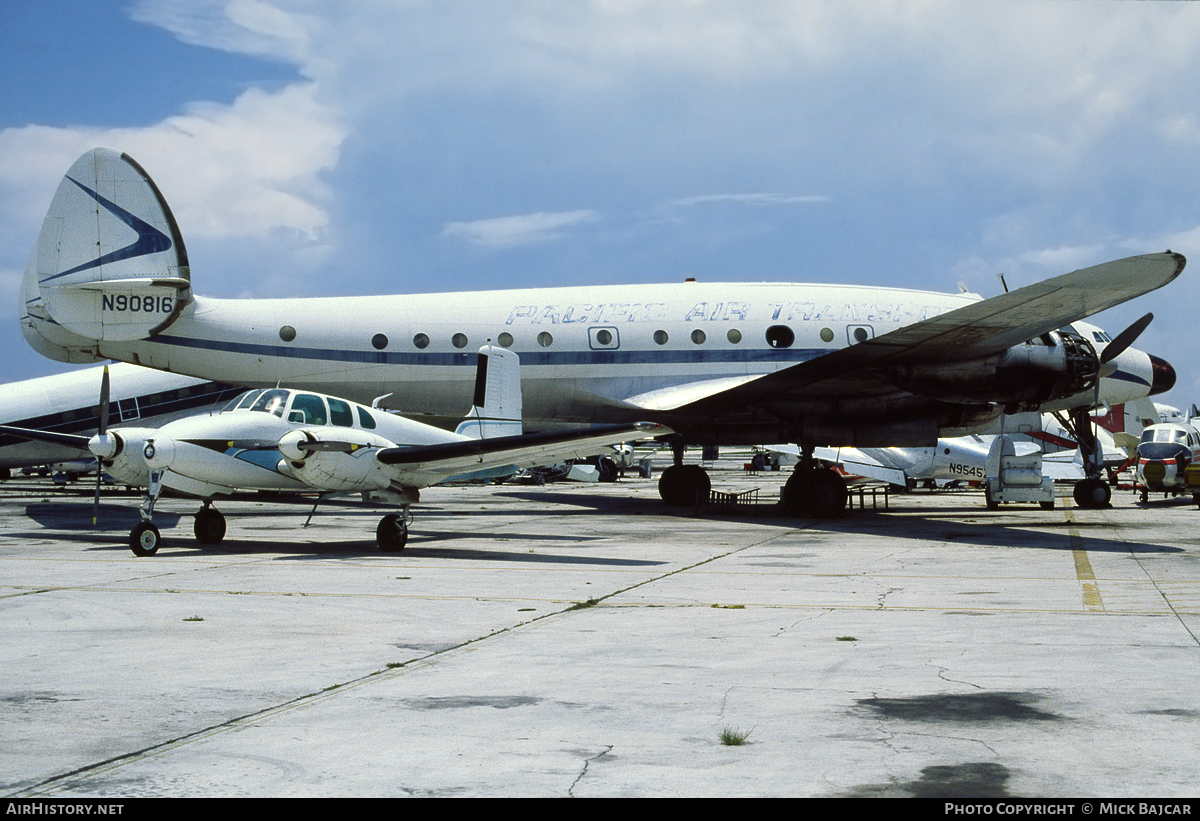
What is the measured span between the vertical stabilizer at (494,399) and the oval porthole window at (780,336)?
7.13 metres

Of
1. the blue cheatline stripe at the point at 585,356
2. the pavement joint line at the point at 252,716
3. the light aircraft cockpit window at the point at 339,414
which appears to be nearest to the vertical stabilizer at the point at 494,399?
the light aircraft cockpit window at the point at 339,414

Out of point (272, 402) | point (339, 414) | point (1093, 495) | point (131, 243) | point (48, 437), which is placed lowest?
point (1093, 495)

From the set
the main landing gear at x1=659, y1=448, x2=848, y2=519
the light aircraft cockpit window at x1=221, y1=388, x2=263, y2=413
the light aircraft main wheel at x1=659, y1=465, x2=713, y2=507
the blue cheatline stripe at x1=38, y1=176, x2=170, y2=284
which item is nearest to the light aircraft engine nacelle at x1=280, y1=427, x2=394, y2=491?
the light aircraft cockpit window at x1=221, y1=388, x2=263, y2=413

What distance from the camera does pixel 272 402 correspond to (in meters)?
16.8

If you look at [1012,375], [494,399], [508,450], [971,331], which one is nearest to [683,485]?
[494,399]

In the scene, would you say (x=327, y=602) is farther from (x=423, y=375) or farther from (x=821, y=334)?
(x=821, y=334)

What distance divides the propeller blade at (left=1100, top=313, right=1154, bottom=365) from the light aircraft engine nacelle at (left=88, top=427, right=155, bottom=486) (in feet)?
70.2

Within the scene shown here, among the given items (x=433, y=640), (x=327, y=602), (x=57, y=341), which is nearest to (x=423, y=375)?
(x=57, y=341)

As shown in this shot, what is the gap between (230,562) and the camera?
14.6 m

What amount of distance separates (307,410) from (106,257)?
9386mm

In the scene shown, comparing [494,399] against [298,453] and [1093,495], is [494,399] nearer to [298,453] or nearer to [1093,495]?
[298,453]

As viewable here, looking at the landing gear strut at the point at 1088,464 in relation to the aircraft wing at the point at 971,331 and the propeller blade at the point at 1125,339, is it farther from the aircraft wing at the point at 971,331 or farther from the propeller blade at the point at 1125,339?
the aircraft wing at the point at 971,331

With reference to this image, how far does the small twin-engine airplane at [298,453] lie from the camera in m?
15.4

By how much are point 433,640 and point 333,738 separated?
Answer: 10.3ft
